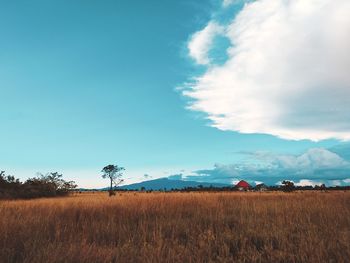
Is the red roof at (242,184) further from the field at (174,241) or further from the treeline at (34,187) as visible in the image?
the field at (174,241)

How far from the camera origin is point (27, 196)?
147 feet

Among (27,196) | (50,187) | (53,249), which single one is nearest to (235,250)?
(53,249)

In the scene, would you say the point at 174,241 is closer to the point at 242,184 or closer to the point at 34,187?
the point at 34,187

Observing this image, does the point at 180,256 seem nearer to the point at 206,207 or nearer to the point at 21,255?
the point at 21,255

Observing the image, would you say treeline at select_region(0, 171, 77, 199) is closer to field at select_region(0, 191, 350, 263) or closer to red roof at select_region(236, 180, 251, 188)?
field at select_region(0, 191, 350, 263)

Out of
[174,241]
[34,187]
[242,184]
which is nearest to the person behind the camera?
[174,241]

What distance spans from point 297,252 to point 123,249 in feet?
9.32

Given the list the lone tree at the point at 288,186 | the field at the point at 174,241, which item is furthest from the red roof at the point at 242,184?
the field at the point at 174,241

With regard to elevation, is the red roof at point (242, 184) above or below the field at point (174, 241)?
above

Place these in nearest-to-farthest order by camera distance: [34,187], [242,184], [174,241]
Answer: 1. [174,241]
2. [34,187]
3. [242,184]

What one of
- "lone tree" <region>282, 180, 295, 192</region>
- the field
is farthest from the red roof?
the field

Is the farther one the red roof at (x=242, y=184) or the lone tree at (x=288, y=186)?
the red roof at (x=242, y=184)

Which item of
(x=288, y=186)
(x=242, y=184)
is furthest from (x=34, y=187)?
(x=242, y=184)

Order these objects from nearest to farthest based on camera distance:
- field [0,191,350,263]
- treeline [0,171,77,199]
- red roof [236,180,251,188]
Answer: field [0,191,350,263] → treeline [0,171,77,199] → red roof [236,180,251,188]
